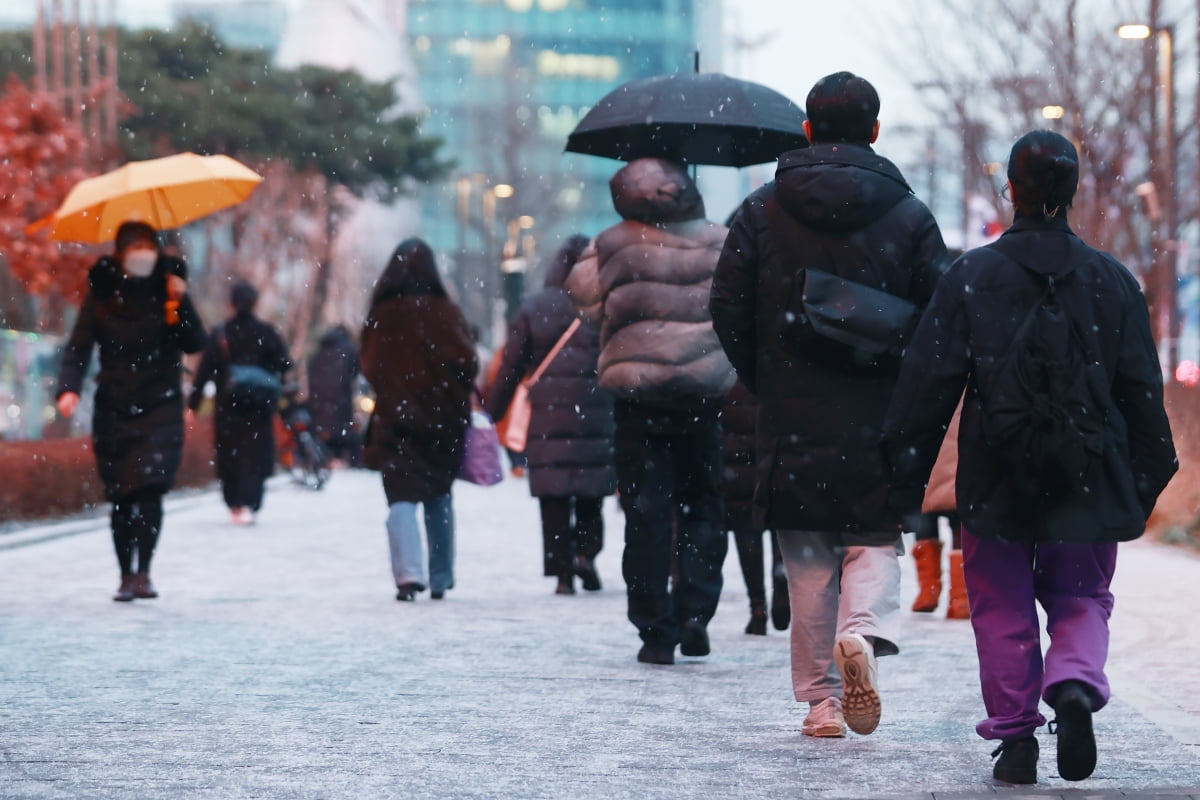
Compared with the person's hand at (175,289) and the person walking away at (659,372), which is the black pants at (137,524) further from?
the person walking away at (659,372)

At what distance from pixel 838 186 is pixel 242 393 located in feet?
37.0

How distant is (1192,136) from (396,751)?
2804 centimetres

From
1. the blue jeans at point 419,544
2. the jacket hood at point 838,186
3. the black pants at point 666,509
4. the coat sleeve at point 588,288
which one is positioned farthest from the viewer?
the blue jeans at point 419,544

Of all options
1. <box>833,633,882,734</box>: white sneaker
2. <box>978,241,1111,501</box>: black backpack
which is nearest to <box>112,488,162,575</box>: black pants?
<box>833,633,882,734</box>: white sneaker

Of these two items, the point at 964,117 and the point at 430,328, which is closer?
the point at 430,328

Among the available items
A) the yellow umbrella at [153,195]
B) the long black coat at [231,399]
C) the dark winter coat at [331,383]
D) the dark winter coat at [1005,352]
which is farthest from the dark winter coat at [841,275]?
the dark winter coat at [331,383]

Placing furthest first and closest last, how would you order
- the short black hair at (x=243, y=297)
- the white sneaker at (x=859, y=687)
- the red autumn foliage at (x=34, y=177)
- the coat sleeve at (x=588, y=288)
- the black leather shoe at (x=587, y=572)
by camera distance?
the red autumn foliage at (x=34, y=177) < the short black hair at (x=243, y=297) < the black leather shoe at (x=587, y=572) < the coat sleeve at (x=588, y=288) < the white sneaker at (x=859, y=687)

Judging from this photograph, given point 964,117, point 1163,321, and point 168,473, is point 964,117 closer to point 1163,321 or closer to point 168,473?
point 1163,321

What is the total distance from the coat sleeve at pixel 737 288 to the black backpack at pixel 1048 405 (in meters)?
1.22

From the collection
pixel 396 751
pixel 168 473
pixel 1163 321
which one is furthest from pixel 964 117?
pixel 396 751

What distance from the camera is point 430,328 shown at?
11.2 metres

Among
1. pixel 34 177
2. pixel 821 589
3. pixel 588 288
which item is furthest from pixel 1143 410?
pixel 34 177

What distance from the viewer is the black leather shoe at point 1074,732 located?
208 inches

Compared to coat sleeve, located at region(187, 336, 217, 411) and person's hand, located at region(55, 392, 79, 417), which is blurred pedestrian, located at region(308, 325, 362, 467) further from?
person's hand, located at region(55, 392, 79, 417)
